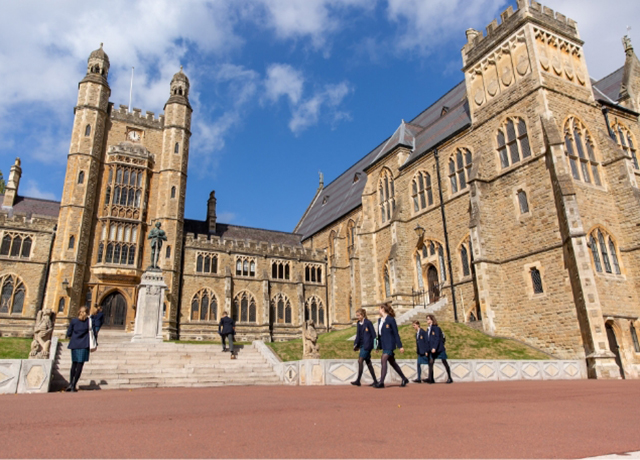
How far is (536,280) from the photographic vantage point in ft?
64.2

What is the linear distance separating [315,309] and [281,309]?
340 centimetres

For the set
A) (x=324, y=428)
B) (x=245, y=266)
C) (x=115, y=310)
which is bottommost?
(x=324, y=428)

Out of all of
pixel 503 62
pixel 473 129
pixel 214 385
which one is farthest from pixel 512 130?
pixel 214 385

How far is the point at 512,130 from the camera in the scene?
72.0 ft

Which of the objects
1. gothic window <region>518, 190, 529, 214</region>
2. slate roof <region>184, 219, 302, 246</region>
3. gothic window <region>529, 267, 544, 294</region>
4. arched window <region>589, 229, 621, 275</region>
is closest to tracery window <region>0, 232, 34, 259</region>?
slate roof <region>184, 219, 302, 246</region>

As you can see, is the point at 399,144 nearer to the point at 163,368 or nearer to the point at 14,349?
the point at 163,368

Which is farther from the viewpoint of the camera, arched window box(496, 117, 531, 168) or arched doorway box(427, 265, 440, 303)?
arched doorway box(427, 265, 440, 303)

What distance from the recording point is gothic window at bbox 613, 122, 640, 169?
22.8 m

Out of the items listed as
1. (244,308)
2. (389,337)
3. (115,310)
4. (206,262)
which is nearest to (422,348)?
(389,337)

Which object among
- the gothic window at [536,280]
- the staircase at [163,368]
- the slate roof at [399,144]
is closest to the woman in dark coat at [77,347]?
the staircase at [163,368]

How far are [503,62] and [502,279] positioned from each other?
1187 centimetres

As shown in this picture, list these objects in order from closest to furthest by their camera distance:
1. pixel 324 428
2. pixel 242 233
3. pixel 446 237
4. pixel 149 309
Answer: pixel 324 428 < pixel 149 309 < pixel 446 237 < pixel 242 233

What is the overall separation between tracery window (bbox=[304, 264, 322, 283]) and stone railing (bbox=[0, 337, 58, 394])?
28.7 metres

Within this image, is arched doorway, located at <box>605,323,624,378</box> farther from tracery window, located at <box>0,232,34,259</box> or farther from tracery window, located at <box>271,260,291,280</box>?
tracery window, located at <box>0,232,34,259</box>
